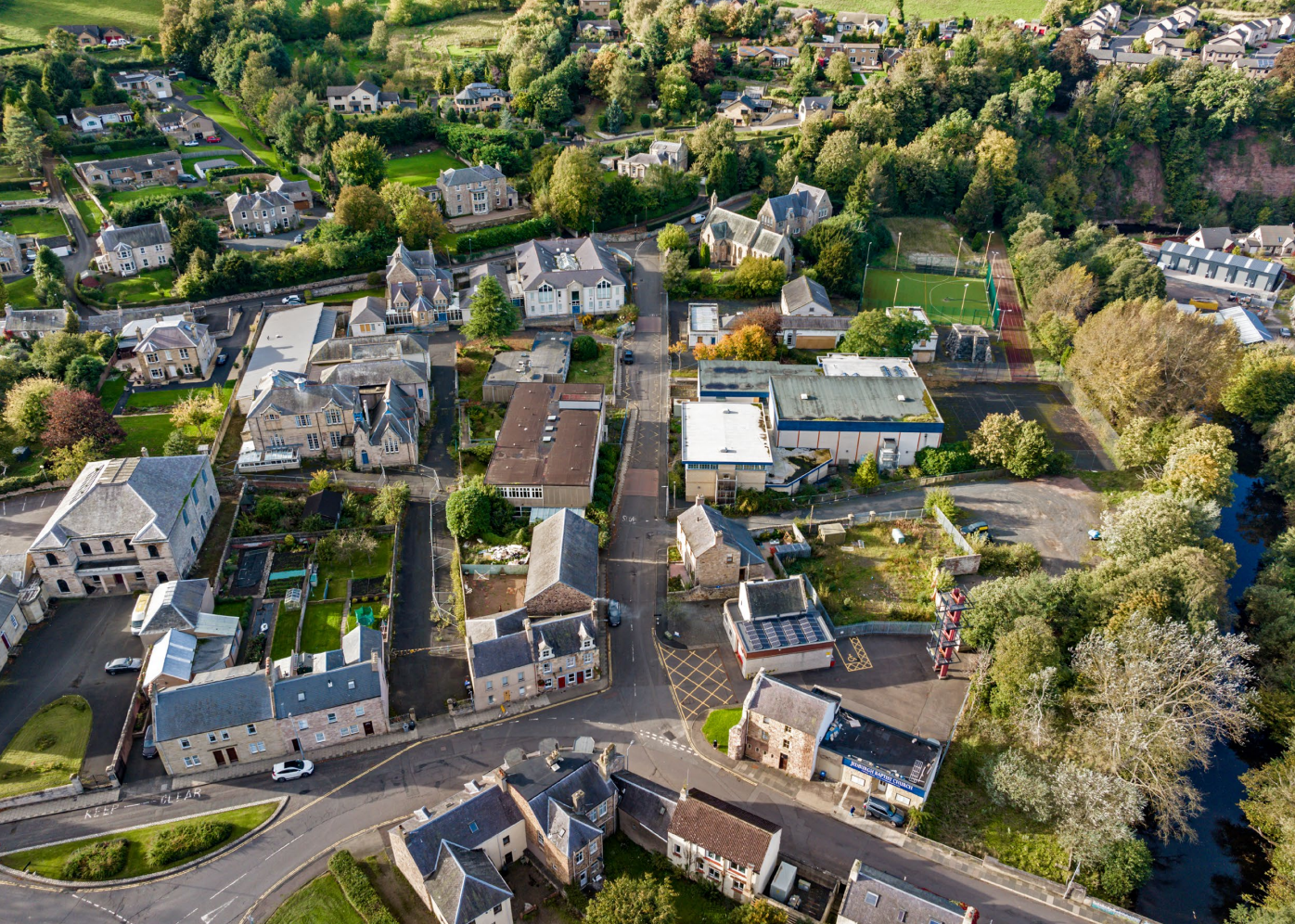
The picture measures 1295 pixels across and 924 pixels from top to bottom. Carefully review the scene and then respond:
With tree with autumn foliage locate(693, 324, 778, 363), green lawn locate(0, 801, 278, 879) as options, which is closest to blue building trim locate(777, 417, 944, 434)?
tree with autumn foliage locate(693, 324, 778, 363)

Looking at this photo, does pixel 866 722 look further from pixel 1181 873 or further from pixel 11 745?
pixel 11 745

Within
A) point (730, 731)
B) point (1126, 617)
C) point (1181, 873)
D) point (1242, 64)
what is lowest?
point (1181, 873)

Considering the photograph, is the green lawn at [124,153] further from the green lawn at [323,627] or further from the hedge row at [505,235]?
the green lawn at [323,627]

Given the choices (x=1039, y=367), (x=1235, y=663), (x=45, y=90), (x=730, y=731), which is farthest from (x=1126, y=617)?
(x=45, y=90)

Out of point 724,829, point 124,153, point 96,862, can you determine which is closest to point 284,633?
point 96,862

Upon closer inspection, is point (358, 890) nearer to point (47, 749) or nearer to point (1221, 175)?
point (47, 749)

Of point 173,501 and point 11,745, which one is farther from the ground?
point 173,501
